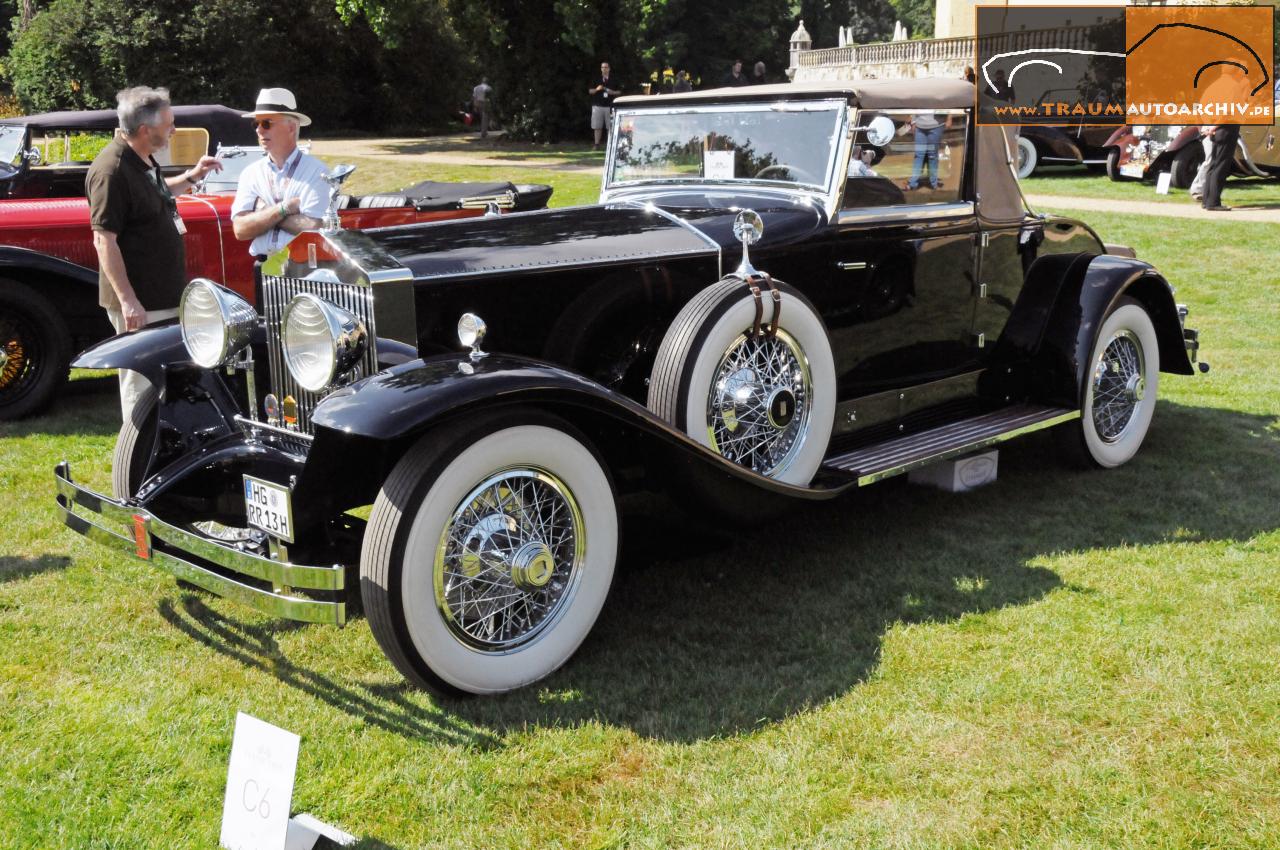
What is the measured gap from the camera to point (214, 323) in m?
3.85

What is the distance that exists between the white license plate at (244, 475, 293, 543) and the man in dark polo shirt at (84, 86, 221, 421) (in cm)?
178

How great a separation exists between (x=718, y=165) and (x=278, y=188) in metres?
1.98

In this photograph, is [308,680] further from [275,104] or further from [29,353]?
[29,353]

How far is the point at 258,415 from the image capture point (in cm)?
396

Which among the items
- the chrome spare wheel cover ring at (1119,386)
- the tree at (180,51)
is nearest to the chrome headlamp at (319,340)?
the chrome spare wheel cover ring at (1119,386)

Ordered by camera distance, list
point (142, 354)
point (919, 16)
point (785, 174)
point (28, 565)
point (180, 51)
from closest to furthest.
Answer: point (142, 354), point (28, 565), point (785, 174), point (180, 51), point (919, 16)

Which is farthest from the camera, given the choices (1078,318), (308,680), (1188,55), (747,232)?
(1188,55)

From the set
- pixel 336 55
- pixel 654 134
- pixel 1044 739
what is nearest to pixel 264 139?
pixel 654 134

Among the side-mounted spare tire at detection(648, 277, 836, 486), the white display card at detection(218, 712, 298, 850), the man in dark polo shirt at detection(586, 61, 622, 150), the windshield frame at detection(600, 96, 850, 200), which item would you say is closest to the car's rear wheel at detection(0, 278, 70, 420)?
the windshield frame at detection(600, 96, 850, 200)

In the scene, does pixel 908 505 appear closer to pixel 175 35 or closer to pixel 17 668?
pixel 17 668

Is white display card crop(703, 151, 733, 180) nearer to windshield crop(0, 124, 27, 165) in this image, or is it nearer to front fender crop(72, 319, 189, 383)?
front fender crop(72, 319, 189, 383)

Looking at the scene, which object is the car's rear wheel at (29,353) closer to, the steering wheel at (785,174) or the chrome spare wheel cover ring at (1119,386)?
the steering wheel at (785,174)

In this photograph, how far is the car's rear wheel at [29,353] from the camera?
665 cm

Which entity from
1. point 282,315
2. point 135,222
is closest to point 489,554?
point 282,315
